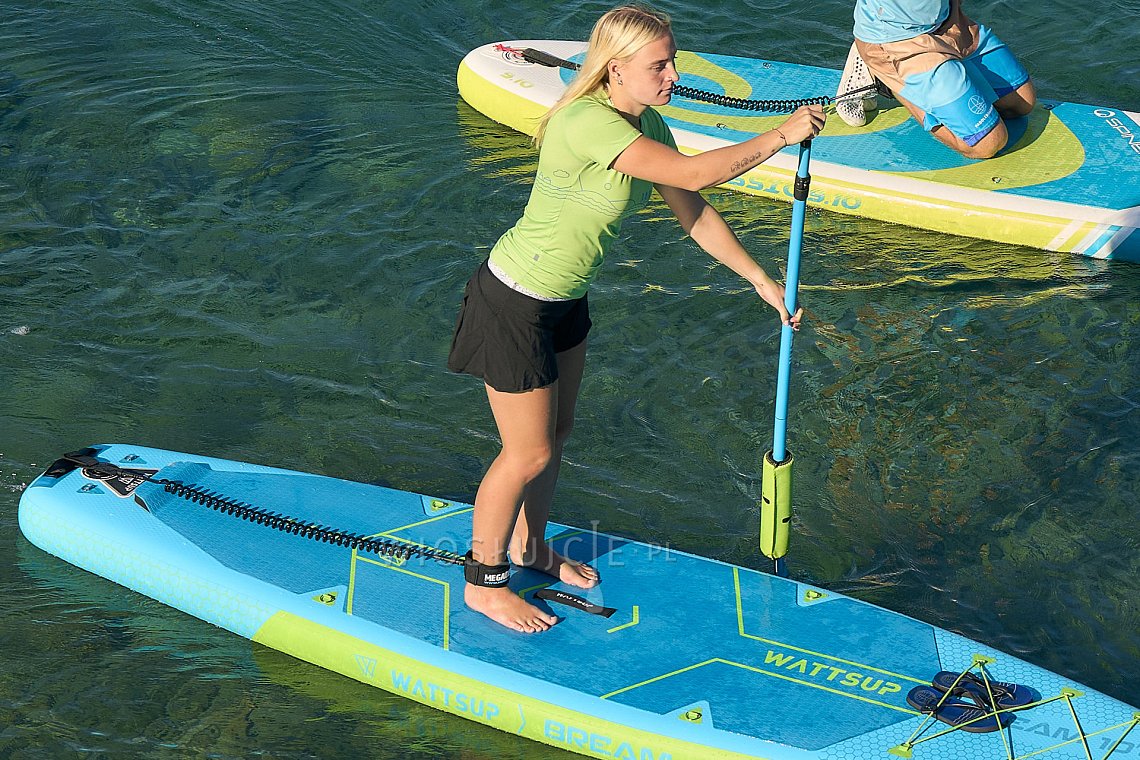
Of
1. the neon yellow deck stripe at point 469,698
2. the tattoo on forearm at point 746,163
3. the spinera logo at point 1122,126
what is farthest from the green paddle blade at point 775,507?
the spinera logo at point 1122,126

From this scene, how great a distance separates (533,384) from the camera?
3848mm

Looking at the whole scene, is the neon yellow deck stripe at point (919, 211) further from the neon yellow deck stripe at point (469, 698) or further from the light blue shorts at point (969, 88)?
the neon yellow deck stripe at point (469, 698)

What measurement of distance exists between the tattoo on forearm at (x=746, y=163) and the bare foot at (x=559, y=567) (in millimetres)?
1702

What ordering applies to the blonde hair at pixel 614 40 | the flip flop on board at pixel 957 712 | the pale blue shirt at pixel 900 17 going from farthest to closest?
the pale blue shirt at pixel 900 17, the flip flop on board at pixel 957 712, the blonde hair at pixel 614 40

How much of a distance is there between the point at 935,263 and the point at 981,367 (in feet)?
3.33

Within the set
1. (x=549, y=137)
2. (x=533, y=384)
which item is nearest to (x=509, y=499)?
(x=533, y=384)

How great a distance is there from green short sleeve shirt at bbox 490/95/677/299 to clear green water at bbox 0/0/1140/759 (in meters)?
1.62

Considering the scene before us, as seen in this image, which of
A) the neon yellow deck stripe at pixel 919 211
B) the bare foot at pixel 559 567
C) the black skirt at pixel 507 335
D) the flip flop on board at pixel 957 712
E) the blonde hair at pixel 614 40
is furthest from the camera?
the neon yellow deck stripe at pixel 919 211

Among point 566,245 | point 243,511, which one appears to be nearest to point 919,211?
point 566,245

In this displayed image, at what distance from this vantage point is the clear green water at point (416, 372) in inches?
181

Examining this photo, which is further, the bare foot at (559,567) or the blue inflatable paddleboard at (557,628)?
the bare foot at (559,567)

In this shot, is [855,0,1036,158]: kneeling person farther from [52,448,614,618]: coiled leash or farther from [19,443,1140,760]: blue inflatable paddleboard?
[52,448,614,618]: coiled leash

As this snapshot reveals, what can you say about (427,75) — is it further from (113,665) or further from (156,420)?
(113,665)

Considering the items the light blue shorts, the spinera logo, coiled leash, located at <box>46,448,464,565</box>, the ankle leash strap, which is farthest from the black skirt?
the spinera logo
